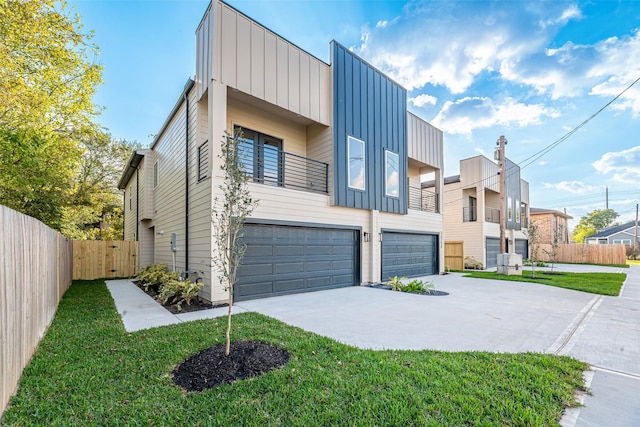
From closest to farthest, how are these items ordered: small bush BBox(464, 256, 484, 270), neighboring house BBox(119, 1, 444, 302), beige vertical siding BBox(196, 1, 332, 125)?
beige vertical siding BBox(196, 1, 332, 125)
neighboring house BBox(119, 1, 444, 302)
small bush BBox(464, 256, 484, 270)

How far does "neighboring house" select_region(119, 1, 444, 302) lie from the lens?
6.69 m

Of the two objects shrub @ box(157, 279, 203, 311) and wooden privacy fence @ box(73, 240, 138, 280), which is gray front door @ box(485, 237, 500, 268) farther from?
wooden privacy fence @ box(73, 240, 138, 280)

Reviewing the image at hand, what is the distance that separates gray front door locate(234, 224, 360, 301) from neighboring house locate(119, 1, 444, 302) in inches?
1.1

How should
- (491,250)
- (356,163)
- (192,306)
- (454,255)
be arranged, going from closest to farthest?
(192,306), (356,163), (454,255), (491,250)

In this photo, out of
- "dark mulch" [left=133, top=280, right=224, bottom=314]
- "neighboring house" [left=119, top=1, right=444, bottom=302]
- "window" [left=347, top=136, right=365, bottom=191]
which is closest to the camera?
"dark mulch" [left=133, top=280, right=224, bottom=314]

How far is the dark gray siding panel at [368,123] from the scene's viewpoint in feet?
28.5

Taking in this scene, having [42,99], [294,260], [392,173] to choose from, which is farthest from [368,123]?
[42,99]

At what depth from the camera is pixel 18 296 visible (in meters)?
2.84

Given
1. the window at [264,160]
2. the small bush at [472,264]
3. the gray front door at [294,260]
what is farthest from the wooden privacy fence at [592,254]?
the window at [264,160]

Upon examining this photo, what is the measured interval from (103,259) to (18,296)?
10333 mm

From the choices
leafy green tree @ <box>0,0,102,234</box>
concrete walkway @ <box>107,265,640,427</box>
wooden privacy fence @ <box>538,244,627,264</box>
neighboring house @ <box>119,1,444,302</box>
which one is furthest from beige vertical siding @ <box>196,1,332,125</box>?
wooden privacy fence @ <box>538,244,627,264</box>

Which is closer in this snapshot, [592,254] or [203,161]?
[203,161]

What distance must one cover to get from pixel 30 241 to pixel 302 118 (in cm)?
651

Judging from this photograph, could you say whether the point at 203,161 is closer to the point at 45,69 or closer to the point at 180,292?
the point at 180,292
